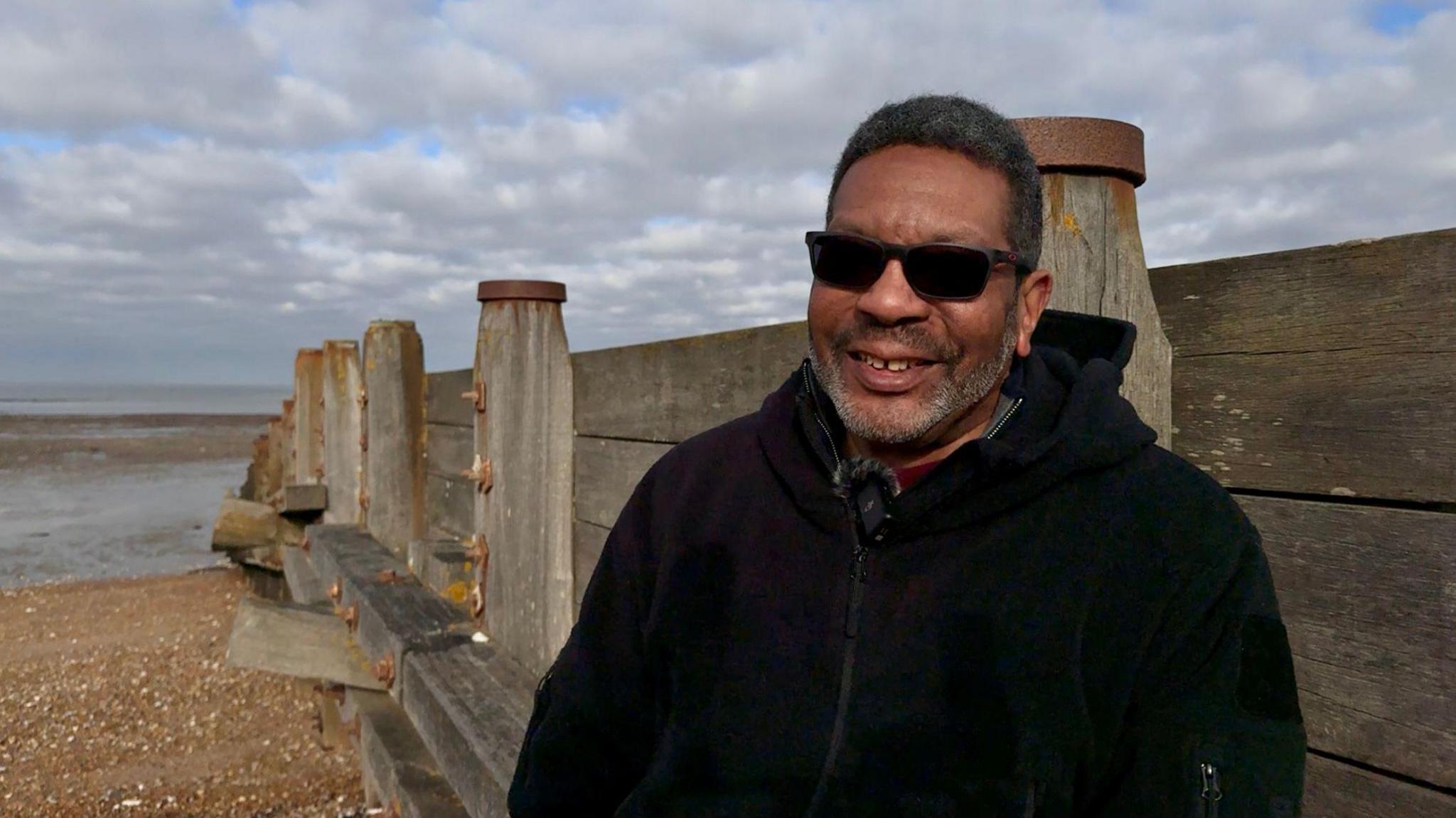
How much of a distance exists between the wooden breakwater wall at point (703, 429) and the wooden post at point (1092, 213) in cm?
6

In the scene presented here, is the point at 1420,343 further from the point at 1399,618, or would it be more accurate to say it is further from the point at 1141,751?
the point at 1141,751

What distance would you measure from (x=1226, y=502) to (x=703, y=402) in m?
1.54

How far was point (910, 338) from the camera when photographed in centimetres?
172

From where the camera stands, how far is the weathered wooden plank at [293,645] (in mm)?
4828

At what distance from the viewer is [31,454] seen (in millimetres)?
36469

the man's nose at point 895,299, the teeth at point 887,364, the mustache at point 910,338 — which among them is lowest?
the teeth at point 887,364

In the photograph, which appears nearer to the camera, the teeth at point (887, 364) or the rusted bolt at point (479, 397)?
the teeth at point (887, 364)

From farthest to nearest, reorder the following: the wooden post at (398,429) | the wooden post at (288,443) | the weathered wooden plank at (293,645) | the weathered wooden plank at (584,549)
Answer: the wooden post at (288,443)
the wooden post at (398,429)
the weathered wooden plank at (293,645)
the weathered wooden plank at (584,549)

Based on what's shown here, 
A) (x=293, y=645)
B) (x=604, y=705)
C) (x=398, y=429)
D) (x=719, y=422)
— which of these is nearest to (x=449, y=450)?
(x=398, y=429)

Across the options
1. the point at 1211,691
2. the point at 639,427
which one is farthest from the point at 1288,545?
the point at 639,427

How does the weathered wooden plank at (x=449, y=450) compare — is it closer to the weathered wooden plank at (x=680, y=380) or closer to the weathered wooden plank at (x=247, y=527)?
the weathered wooden plank at (x=680, y=380)

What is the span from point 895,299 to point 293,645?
4.17m

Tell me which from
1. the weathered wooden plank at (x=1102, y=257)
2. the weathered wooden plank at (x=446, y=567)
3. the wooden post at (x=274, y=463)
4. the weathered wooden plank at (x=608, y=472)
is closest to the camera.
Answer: the weathered wooden plank at (x=1102, y=257)

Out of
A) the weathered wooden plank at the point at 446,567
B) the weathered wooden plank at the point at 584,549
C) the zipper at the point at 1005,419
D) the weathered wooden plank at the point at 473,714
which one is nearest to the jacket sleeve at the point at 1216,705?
the zipper at the point at 1005,419
